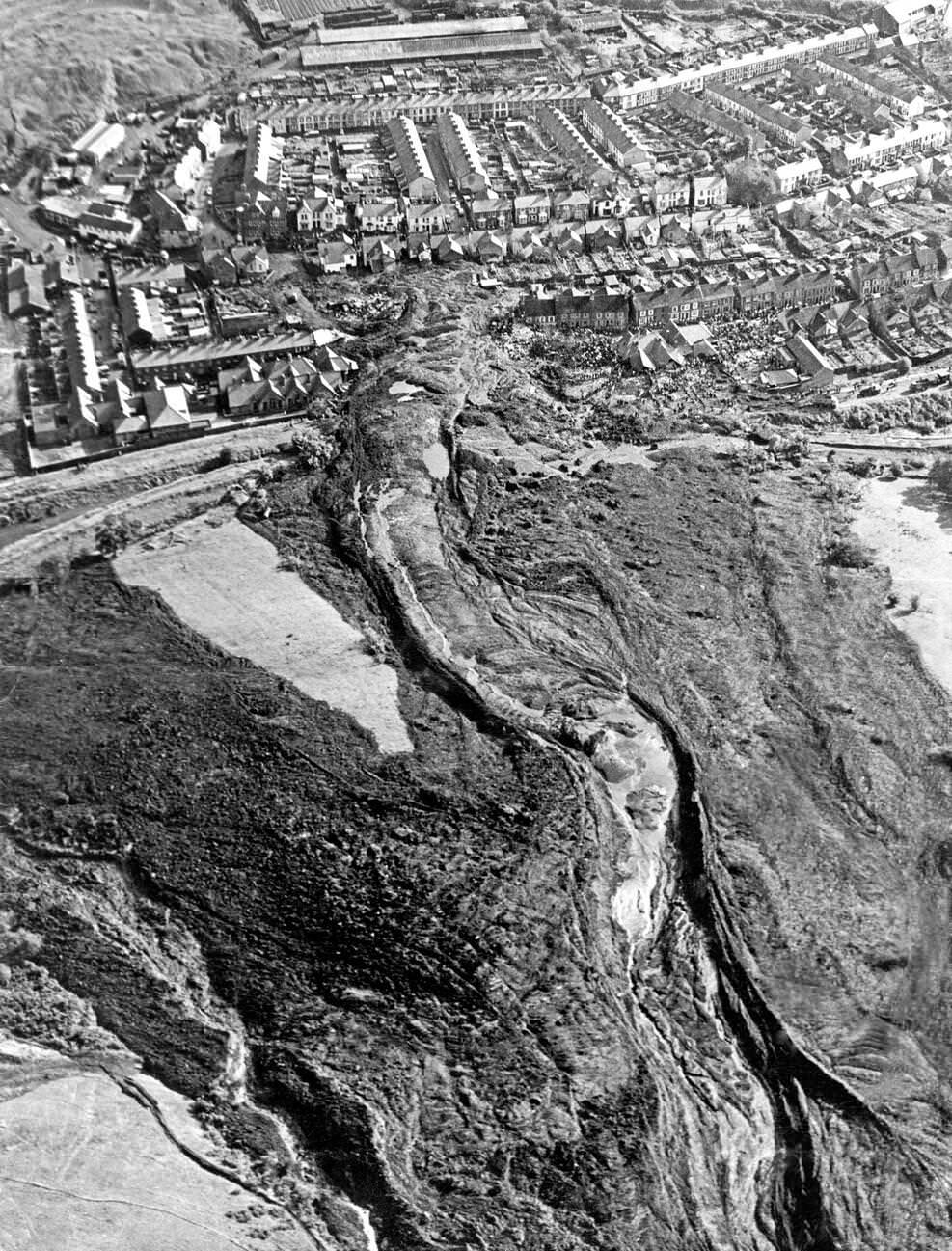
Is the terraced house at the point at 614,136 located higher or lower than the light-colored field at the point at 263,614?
higher

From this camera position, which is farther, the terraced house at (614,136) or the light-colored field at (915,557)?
the terraced house at (614,136)

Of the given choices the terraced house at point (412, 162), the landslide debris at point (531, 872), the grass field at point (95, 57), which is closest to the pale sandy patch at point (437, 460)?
the landslide debris at point (531, 872)

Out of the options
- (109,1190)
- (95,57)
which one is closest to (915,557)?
(109,1190)

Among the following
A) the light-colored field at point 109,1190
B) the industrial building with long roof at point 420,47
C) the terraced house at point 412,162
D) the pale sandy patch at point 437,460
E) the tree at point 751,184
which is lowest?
the light-colored field at point 109,1190

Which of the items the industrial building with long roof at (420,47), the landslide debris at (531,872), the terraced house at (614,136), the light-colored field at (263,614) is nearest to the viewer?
the landslide debris at (531,872)

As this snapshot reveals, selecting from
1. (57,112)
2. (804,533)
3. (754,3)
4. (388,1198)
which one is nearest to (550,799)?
(388,1198)

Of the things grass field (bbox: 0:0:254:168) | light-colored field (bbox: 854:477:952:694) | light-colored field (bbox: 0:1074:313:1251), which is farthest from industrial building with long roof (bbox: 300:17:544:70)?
light-colored field (bbox: 0:1074:313:1251)

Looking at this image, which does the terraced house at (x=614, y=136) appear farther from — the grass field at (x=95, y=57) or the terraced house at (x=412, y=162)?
the grass field at (x=95, y=57)
